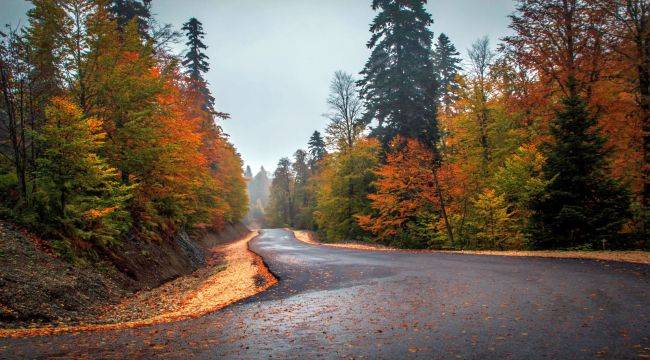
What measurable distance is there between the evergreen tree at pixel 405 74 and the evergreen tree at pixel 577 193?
32.9 ft

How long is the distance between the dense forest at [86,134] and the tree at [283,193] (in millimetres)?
51523

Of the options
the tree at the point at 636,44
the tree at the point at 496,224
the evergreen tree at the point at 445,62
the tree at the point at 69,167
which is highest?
the evergreen tree at the point at 445,62

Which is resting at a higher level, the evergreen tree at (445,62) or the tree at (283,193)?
the evergreen tree at (445,62)

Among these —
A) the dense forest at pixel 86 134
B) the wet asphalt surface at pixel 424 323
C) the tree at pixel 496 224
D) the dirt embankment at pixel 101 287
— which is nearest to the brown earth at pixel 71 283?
the dirt embankment at pixel 101 287

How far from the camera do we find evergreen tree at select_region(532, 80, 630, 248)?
13359 mm

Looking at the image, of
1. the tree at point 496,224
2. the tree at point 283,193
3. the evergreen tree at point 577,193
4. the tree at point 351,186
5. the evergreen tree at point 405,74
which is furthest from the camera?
the tree at point 283,193

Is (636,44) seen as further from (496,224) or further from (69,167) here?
(69,167)

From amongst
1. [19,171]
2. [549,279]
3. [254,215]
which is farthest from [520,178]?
[254,215]

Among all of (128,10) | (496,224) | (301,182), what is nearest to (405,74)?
(496,224)

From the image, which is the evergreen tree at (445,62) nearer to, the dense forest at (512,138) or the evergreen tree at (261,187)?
the dense forest at (512,138)

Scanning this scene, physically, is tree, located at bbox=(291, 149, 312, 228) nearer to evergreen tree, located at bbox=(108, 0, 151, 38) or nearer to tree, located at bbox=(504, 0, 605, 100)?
evergreen tree, located at bbox=(108, 0, 151, 38)

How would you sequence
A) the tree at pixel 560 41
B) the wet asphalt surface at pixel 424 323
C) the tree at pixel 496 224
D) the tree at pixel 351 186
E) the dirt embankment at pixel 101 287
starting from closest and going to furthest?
the wet asphalt surface at pixel 424 323, the dirt embankment at pixel 101 287, the tree at pixel 560 41, the tree at pixel 496 224, the tree at pixel 351 186

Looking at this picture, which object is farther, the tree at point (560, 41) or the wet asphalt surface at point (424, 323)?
the tree at point (560, 41)

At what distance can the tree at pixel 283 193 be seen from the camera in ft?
231
